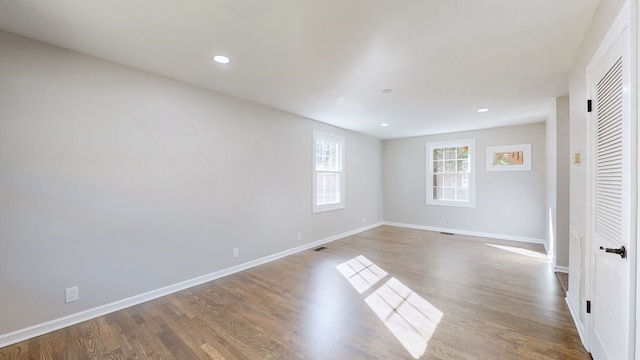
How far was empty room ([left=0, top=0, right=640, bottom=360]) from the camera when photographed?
1.78 m

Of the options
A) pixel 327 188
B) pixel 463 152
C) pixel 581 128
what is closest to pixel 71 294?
pixel 327 188

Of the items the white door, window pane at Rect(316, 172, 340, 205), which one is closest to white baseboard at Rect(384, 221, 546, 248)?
window pane at Rect(316, 172, 340, 205)

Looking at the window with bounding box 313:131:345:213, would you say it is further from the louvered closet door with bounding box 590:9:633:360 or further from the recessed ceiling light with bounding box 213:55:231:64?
the louvered closet door with bounding box 590:9:633:360

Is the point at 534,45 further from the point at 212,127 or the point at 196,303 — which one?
the point at 196,303

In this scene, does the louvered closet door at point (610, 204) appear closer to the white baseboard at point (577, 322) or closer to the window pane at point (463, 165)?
the white baseboard at point (577, 322)

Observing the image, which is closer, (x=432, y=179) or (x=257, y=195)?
(x=257, y=195)

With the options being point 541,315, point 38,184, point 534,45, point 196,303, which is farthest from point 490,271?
point 38,184

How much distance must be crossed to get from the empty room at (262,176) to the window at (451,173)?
6.66ft

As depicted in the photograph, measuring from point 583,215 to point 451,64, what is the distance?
5.82 feet

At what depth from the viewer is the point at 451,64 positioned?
2.62 m

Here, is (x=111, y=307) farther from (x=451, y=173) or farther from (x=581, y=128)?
(x=451, y=173)

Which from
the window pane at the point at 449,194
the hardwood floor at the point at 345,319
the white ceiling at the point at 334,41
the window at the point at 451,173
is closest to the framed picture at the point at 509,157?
the window at the point at 451,173

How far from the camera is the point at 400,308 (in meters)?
2.59

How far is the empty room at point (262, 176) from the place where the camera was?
178 cm
